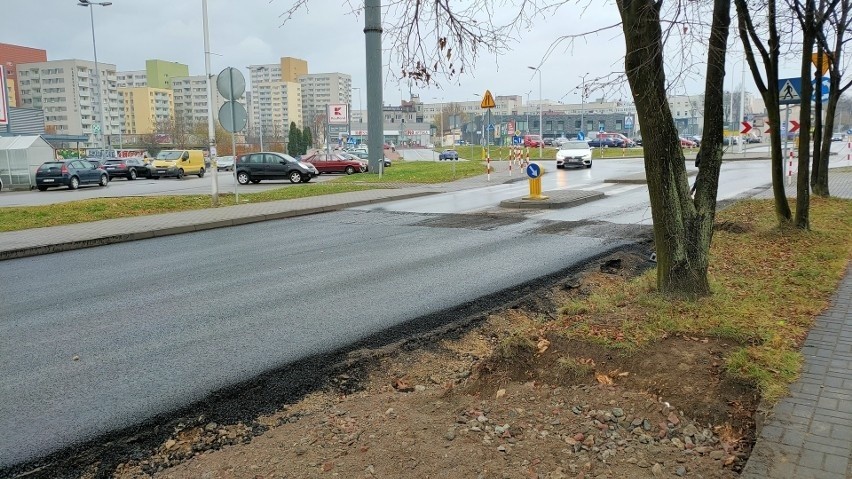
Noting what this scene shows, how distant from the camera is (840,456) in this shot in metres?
3.33

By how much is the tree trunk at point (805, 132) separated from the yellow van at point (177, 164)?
3910 cm

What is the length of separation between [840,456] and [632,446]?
1.00 meters

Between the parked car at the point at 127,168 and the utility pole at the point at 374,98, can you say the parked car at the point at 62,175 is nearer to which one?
the parked car at the point at 127,168

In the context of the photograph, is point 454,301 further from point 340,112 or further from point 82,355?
point 340,112

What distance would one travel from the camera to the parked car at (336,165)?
136 feet

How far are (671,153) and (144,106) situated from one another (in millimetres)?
147188

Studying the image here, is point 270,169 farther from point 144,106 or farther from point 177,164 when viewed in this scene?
point 144,106

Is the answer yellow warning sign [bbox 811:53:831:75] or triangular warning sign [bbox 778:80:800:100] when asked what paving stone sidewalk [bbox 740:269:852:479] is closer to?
yellow warning sign [bbox 811:53:831:75]

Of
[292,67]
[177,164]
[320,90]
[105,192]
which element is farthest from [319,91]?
[105,192]

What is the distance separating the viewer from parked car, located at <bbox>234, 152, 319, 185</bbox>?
32875mm

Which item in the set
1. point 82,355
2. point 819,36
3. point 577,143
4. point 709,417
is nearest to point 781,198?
point 819,36

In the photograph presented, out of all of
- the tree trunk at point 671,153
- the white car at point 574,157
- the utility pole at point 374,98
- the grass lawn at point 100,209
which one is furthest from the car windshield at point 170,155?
the tree trunk at point 671,153

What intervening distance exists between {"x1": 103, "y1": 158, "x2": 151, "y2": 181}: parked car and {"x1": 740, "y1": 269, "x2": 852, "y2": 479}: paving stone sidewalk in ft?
141

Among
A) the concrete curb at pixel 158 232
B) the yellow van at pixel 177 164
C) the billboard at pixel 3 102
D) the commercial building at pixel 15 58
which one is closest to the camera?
the concrete curb at pixel 158 232
